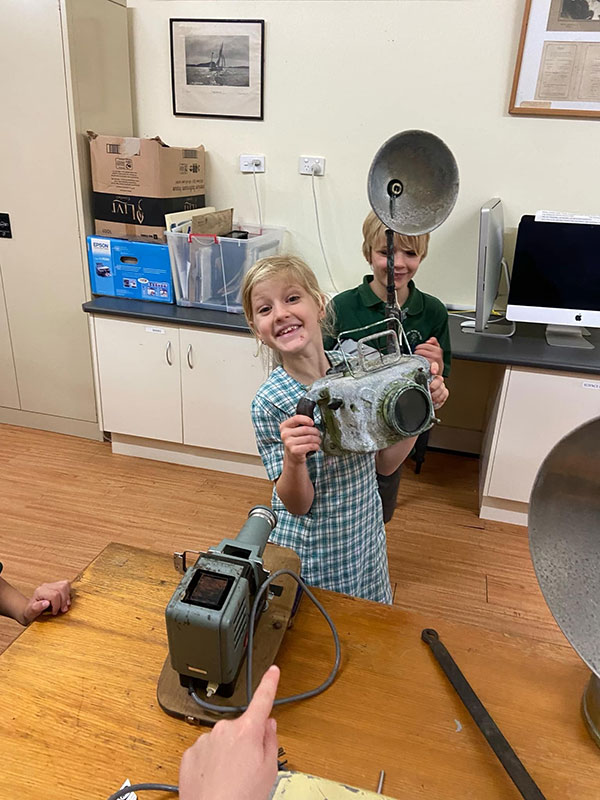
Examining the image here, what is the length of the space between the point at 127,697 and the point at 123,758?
0.08 m

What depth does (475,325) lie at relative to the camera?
241cm

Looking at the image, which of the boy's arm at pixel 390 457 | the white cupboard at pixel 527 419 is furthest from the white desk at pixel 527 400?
the boy's arm at pixel 390 457

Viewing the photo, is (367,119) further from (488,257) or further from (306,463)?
(306,463)

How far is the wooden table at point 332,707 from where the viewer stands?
26.1 inches

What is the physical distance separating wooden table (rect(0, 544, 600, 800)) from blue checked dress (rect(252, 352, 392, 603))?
20 cm

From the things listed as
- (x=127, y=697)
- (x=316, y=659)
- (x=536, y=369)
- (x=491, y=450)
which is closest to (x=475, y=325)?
(x=536, y=369)

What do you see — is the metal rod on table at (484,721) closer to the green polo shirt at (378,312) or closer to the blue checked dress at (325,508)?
the blue checked dress at (325,508)

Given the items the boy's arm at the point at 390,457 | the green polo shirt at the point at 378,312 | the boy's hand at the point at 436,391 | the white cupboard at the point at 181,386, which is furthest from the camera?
the white cupboard at the point at 181,386

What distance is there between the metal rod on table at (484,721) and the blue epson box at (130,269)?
2078mm

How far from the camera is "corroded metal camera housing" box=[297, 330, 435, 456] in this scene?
28.3 inches

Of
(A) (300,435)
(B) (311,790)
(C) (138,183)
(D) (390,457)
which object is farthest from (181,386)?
(B) (311,790)

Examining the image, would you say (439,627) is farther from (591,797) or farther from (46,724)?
(46,724)

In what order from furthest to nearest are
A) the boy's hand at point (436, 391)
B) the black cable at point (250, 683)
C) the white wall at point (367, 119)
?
the white wall at point (367, 119) < the boy's hand at point (436, 391) < the black cable at point (250, 683)

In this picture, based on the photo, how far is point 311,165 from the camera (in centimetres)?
266
